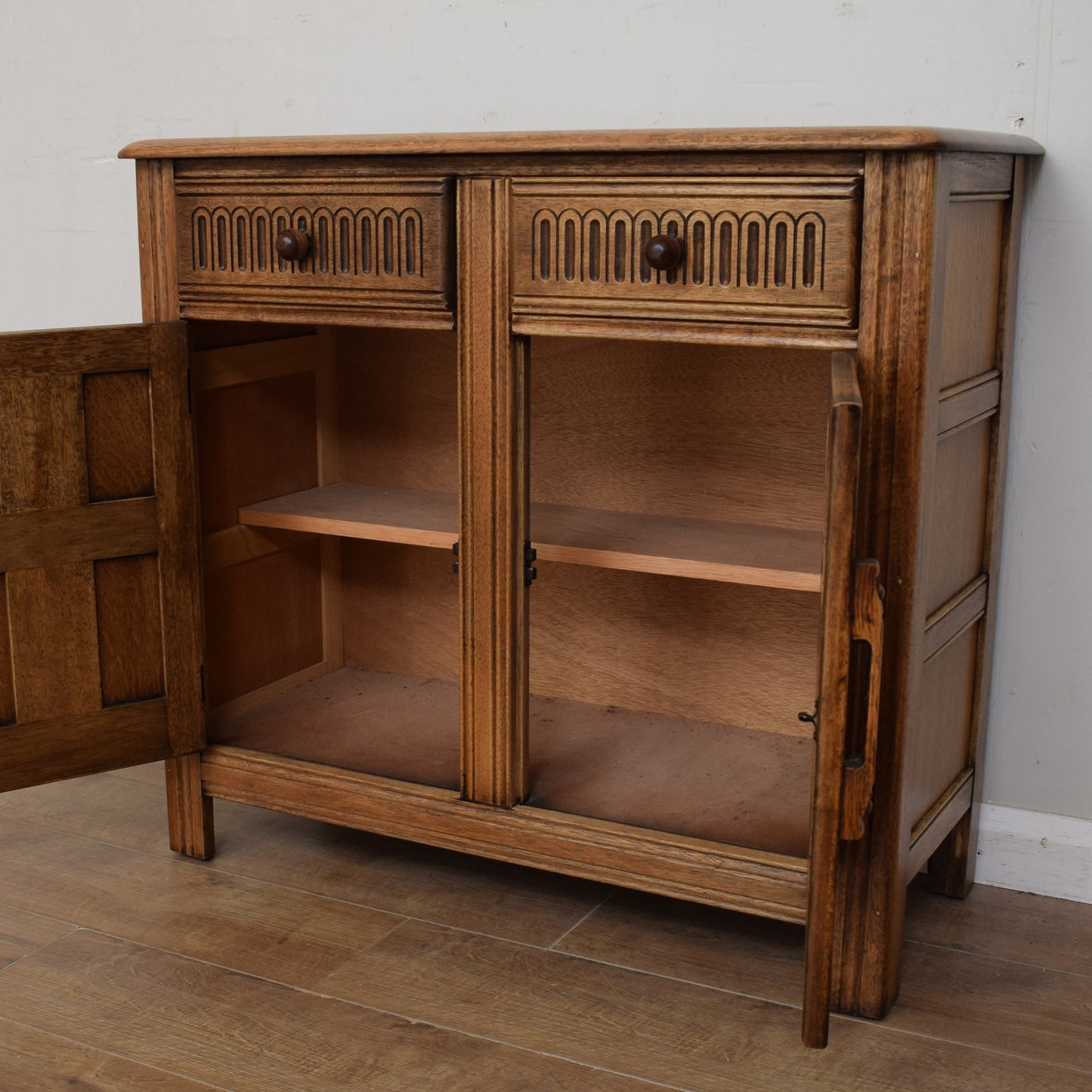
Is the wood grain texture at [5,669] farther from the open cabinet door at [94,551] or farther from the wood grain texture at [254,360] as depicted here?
the wood grain texture at [254,360]

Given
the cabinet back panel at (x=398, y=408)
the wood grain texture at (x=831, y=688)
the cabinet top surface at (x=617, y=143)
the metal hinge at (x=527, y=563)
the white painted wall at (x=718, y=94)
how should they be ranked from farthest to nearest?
the cabinet back panel at (x=398, y=408)
the white painted wall at (x=718, y=94)
the metal hinge at (x=527, y=563)
the cabinet top surface at (x=617, y=143)
the wood grain texture at (x=831, y=688)

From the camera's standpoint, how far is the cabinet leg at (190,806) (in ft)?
8.53

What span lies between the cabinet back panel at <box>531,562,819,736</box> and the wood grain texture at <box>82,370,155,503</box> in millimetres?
879

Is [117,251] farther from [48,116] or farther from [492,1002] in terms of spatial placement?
[492,1002]

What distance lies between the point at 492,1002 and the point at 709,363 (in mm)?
1242

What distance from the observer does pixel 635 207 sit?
203cm

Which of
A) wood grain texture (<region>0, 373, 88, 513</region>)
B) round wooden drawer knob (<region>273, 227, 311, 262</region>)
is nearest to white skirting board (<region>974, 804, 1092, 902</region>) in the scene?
round wooden drawer knob (<region>273, 227, 311, 262</region>)

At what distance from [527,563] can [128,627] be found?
731 mm

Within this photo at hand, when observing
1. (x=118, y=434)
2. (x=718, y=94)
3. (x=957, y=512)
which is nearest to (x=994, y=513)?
(x=957, y=512)

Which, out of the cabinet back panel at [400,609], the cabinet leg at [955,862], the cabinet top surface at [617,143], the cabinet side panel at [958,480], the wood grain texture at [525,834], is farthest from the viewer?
the cabinet back panel at [400,609]

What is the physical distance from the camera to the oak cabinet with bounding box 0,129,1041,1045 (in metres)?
1.93

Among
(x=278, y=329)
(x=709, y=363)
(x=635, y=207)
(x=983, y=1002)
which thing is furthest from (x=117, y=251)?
(x=983, y=1002)

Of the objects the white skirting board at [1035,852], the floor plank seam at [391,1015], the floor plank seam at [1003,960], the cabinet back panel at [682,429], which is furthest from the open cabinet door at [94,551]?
the white skirting board at [1035,852]

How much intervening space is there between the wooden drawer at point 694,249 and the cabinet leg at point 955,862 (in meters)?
1.05
